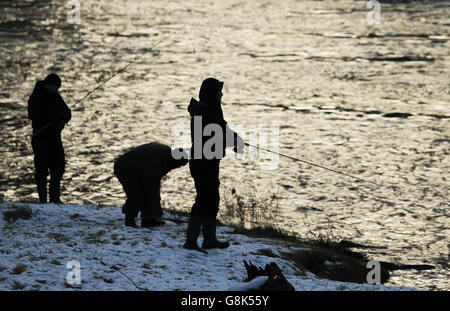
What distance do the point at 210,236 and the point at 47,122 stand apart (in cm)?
366

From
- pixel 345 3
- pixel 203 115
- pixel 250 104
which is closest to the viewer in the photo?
pixel 203 115

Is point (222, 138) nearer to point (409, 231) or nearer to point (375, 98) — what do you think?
point (409, 231)

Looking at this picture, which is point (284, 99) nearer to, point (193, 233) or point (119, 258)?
point (193, 233)

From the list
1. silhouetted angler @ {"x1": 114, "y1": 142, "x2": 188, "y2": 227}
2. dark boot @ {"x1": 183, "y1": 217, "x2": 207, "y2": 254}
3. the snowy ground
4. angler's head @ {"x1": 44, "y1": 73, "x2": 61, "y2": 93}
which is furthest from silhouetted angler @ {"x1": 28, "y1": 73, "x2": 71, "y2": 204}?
dark boot @ {"x1": 183, "y1": 217, "x2": 207, "y2": 254}

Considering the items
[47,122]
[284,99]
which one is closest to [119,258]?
[47,122]

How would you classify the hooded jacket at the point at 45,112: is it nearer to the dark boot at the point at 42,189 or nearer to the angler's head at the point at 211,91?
the dark boot at the point at 42,189

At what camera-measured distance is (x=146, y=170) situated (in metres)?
8.37

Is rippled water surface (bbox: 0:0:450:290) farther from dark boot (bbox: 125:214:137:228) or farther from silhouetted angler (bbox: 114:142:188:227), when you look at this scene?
silhouetted angler (bbox: 114:142:188:227)

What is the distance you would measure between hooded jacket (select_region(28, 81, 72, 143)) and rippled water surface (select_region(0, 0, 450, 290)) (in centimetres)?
254

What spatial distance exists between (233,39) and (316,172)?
1655cm

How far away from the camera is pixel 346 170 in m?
14.5

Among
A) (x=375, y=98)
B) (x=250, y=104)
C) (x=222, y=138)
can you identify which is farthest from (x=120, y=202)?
(x=375, y=98)

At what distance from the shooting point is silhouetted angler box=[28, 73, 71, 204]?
1015cm

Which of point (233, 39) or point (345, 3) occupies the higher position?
point (345, 3)
